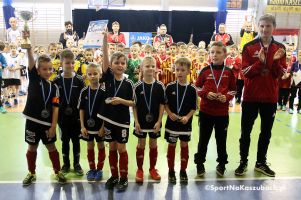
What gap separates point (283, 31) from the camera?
1523 cm

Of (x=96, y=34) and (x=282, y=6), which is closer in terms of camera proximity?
(x=96, y=34)

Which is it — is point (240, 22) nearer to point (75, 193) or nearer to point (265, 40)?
point (265, 40)

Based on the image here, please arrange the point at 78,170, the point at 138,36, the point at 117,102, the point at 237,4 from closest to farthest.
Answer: the point at 117,102 → the point at 78,170 → the point at 138,36 → the point at 237,4

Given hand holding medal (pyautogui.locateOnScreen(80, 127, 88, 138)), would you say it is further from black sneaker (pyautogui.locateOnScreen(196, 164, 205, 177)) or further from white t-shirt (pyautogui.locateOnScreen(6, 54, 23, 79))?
white t-shirt (pyautogui.locateOnScreen(6, 54, 23, 79))

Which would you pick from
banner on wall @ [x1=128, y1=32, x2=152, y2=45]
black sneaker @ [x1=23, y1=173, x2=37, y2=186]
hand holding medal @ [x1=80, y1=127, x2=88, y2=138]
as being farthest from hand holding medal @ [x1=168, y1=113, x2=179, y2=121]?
banner on wall @ [x1=128, y1=32, x2=152, y2=45]

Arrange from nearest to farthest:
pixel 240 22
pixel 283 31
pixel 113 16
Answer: pixel 113 16
pixel 283 31
pixel 240 22

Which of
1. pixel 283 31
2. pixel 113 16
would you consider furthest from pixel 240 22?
pixel 113 16

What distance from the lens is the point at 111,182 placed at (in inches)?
137

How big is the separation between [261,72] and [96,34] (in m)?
1.95

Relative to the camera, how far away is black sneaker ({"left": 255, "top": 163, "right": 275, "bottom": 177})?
12.6ft

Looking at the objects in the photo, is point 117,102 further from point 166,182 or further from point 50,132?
point 166,182

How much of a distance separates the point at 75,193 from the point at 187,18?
41.9ft

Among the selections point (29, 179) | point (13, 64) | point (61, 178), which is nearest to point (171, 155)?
point (61, 178)

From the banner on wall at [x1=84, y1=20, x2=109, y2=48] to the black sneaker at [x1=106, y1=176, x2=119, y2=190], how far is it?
59.6 inches
